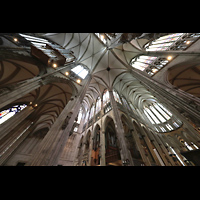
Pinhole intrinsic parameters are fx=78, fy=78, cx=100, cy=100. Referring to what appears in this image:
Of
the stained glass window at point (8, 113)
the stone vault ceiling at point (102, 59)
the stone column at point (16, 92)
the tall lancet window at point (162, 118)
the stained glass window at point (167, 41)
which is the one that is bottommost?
the stone column at point (16, 92)

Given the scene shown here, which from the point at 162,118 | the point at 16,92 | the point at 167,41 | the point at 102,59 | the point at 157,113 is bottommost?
the point at 16,92

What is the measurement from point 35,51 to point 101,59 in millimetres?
10409

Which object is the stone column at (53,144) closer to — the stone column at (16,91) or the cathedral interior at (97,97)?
the cathedral interior at (97,97)

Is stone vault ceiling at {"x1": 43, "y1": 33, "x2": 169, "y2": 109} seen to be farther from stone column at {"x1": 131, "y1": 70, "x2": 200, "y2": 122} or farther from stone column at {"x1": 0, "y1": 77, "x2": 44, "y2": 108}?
stone column at {"x1": 0, "y1": 77, "x2": 44, "y2": 108}

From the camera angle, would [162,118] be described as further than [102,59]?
Yes

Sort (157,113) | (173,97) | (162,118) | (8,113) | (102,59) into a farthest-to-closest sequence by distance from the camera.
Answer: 1. (157,113)
2. (162,118)
3. (102,59)
4. (8,113)
5. (173,97)

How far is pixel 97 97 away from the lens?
55.2 feet

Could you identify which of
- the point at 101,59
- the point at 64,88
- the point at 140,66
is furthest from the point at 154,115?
the point at 64,88

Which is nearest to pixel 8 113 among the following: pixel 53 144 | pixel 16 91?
pixel 16 91

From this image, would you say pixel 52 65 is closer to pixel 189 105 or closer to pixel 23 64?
pixel 23 64

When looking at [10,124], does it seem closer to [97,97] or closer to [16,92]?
[16,92]

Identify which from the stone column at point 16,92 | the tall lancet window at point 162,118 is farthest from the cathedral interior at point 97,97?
the tall lancet window at point 162,118

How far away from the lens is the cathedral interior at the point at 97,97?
15.8ft
